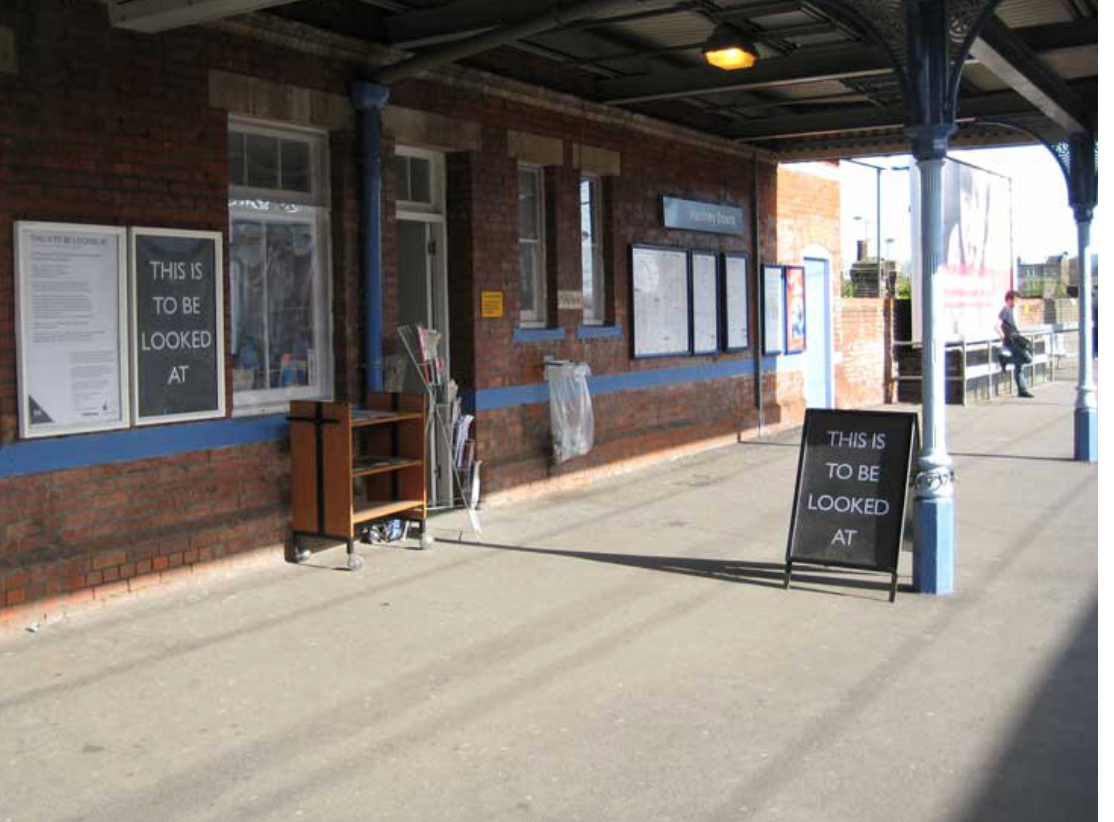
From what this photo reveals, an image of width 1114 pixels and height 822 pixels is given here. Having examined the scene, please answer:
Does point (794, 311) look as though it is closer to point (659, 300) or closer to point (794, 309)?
point (794, 309)

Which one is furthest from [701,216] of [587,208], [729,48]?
[729,48]

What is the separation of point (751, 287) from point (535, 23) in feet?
27.0

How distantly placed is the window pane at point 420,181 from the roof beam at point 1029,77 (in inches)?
183

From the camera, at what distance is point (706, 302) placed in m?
15.0

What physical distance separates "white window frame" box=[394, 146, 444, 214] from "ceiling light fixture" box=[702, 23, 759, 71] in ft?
8.53

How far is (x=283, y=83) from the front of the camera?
8.75 m

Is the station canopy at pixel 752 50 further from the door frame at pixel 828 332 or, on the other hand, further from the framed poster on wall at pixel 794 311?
the door frame at pixel 828 332

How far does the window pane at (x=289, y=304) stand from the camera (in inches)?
354

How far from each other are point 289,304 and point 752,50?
4102 mm

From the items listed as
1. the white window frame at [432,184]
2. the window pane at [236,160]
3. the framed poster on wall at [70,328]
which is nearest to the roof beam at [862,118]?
the white window frame at [432,184]

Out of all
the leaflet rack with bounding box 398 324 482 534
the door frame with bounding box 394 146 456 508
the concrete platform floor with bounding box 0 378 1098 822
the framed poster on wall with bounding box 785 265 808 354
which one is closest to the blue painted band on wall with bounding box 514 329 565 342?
the door frame with bounding box 394 146 456 508

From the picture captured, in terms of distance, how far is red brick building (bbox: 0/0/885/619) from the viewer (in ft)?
23.5

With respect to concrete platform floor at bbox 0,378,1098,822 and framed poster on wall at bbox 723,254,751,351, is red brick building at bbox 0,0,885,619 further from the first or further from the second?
framed poster on wall at bbox 723,254,751,351
